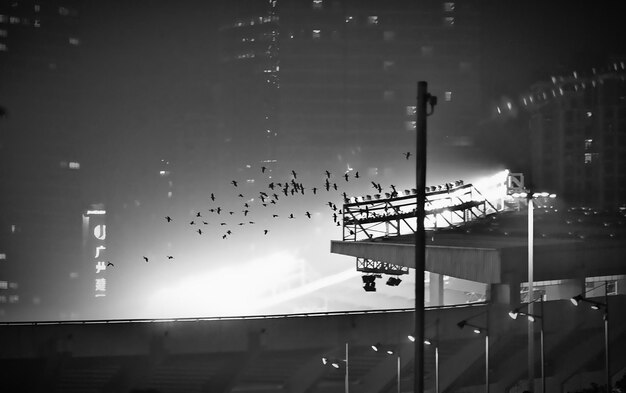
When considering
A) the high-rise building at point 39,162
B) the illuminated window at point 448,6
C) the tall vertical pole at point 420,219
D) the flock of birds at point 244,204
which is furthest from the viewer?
the illuminated window at point 448,6

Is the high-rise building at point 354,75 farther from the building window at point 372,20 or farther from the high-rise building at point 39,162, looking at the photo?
the high-rise building at point 39,162

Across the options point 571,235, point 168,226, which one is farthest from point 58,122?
point 571,235

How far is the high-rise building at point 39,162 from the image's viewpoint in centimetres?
12706

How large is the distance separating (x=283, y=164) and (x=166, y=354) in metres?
102

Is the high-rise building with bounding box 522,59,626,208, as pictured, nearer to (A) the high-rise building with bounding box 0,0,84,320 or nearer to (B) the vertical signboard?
(B) the vertical signboard

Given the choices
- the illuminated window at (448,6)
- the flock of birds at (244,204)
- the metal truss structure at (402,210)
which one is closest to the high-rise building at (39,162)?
the flock of birds at (244,204)

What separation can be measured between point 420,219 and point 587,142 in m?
102

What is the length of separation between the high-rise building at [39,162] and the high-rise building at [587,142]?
212 ft

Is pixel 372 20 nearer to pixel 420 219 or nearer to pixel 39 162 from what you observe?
pixel 39 162

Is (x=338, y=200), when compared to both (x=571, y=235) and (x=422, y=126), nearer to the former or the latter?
(x=571, y=235)

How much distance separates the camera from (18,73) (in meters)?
139

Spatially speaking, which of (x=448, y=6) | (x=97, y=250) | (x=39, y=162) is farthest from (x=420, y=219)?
(x=448, y=6)

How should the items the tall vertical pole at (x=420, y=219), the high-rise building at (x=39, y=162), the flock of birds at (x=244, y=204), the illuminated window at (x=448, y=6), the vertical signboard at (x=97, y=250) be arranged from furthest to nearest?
the illuminated window at (x=448, y=6) < the flock of birds at (x=244, y=204) < the vertical signboard at (x=97, y=250) < the high-rise building at (x=39, y=162) < the tall vertical pole at (x=420, y=219)

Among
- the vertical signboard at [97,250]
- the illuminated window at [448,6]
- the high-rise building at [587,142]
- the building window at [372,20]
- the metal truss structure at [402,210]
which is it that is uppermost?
the illuminated window at [448,6]
